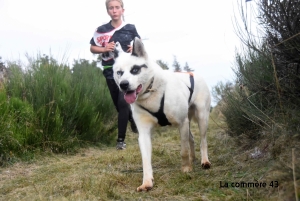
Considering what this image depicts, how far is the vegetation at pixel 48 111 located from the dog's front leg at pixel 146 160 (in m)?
2.19

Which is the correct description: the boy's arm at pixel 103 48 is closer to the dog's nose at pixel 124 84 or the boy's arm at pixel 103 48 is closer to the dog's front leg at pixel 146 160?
the dog's nose at pixel 124 84

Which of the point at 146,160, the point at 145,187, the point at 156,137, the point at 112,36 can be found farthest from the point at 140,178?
the point at 156,137

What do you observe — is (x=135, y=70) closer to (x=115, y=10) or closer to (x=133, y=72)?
(x=133, y=72)

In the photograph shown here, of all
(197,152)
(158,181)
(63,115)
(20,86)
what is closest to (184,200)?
(158,181)

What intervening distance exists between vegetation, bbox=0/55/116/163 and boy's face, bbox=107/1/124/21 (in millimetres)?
1551

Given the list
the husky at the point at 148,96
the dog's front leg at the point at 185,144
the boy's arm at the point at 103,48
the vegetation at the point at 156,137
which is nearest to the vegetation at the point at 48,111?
the vegetation at the point at 156,137

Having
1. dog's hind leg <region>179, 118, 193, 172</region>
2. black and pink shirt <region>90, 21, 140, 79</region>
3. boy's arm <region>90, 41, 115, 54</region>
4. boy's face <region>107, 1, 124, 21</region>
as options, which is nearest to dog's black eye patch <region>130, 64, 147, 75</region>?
dog's hind leg <region>179, 118, 193, 172</region>

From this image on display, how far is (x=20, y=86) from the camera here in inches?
240

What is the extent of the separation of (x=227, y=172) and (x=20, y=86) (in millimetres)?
3799

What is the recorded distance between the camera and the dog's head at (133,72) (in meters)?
3.54

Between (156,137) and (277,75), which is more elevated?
(277,75)

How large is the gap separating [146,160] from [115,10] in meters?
2.49

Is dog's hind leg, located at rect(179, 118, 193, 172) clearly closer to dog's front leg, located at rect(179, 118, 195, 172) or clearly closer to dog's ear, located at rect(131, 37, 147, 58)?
dog's front leg, located at rect(179, 118, 195, 172)

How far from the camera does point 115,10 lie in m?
5.25
